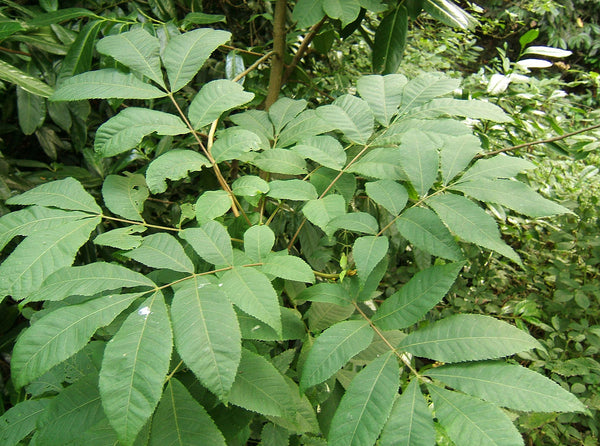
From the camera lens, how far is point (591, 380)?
1.72m

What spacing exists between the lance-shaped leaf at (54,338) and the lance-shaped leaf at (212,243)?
170mm

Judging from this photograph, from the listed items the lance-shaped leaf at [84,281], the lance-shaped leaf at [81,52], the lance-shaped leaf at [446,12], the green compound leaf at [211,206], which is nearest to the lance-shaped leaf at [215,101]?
the green compound leaf at [211,206]

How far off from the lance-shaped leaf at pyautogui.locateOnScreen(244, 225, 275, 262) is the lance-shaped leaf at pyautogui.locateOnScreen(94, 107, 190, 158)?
0.28 metres

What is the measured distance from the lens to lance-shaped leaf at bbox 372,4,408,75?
1298 mm

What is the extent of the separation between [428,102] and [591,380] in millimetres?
1608

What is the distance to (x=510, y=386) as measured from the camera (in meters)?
0.55

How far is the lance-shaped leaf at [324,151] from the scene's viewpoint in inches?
34.0

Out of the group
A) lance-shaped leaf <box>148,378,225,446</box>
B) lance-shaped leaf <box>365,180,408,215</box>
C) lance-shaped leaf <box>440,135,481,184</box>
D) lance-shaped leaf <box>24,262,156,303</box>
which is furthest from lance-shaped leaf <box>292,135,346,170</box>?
lance-shaped leaf <box>148,378,225,446</box>

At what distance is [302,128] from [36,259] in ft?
2.15

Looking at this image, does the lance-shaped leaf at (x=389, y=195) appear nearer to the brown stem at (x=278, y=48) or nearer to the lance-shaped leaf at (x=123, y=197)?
the lance-shaped leaf at (x=123, y=197)

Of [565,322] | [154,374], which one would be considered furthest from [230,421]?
[565,322]

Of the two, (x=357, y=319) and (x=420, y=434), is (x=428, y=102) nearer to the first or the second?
(x=357, y=319)

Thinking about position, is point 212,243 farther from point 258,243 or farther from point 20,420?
point 20,420

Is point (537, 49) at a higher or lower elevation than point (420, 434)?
higher
